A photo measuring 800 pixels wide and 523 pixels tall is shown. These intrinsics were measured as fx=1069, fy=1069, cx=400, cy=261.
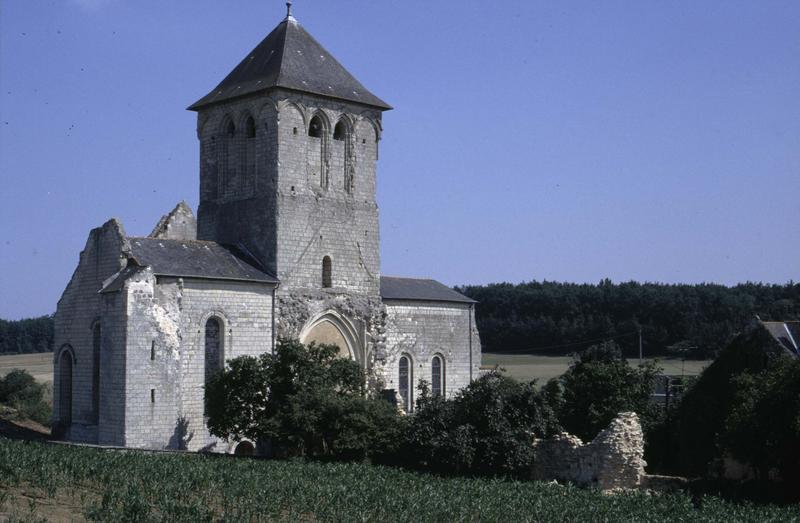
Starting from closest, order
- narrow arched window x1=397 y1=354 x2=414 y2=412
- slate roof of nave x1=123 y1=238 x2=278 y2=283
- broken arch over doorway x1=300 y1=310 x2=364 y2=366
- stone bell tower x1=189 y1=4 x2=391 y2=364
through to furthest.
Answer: slate roof of nave x1=123 y1=238 x2=278 y2=283 → stone bell tower x1=189 y1=4 x2=391 y2=364 → broken arch over doorway x1=300 y1=310 x2=364 y2=366 → narrow arched window x1=397 y1=354 x2=414 y2=412

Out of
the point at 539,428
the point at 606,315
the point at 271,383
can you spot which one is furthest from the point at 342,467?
the point at 606,315

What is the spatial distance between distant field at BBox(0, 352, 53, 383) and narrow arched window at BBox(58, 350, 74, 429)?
104 ft

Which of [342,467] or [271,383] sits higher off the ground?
[271,383]

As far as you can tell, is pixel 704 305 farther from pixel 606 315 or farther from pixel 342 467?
pixel 342 467

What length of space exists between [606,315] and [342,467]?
201 ft

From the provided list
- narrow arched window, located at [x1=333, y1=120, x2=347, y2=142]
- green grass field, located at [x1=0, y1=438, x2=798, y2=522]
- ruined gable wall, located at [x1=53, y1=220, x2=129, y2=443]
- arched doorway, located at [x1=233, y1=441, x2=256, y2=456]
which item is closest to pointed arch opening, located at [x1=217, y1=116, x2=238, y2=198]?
narrow arched window, located at [x1=333, y1=120, x2=347, y2=142]

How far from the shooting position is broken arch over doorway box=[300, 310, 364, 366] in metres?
36.8

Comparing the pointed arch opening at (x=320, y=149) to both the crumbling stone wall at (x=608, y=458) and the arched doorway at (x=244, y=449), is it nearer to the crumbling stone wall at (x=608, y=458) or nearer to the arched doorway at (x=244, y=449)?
the arched doorway at (x=244, y=449)

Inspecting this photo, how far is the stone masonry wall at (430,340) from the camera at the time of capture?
39875 mm

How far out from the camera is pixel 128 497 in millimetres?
20797

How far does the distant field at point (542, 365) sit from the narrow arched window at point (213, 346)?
3243 cm

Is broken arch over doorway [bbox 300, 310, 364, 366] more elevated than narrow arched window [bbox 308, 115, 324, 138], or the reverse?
narrow arched window [bbox 308, 115, 324, 138]

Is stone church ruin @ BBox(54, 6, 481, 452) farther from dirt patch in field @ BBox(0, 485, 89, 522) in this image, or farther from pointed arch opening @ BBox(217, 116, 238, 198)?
dirt patch in field @ BBox(0, 485, 89, 522)

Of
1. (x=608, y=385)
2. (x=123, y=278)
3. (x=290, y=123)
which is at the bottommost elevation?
(x=608, y=385)
